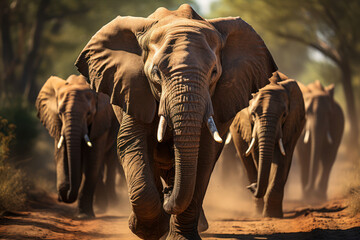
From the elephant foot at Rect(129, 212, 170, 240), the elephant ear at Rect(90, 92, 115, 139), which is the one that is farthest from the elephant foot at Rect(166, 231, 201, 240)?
the elephant ear at Rect(90, 92, 115, 139)

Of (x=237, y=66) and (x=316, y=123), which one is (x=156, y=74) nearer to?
(x=237, y=66)

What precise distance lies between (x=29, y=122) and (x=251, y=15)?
10.3m

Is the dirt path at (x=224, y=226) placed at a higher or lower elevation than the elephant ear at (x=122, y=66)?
lower

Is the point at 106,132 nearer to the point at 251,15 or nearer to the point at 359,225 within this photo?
the point at 359,225

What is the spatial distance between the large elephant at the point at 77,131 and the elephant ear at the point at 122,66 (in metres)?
2.95

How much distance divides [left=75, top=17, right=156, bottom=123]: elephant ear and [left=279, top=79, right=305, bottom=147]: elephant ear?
3.81m

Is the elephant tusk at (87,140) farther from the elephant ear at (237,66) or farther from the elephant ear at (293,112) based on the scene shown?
the elephant ear at (237,66)

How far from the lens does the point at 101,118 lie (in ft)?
33.6

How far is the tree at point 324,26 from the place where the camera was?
1958 centimetres

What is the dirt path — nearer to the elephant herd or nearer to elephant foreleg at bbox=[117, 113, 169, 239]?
the elephant herd

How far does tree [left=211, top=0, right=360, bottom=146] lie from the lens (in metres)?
19.6

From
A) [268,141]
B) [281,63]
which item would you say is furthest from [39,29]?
[281,63]

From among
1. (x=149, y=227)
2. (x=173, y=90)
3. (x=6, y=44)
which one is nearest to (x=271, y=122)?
(x=149, y=227)

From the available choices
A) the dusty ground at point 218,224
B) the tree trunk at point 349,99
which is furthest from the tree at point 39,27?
the dusty ground at point 218,224
